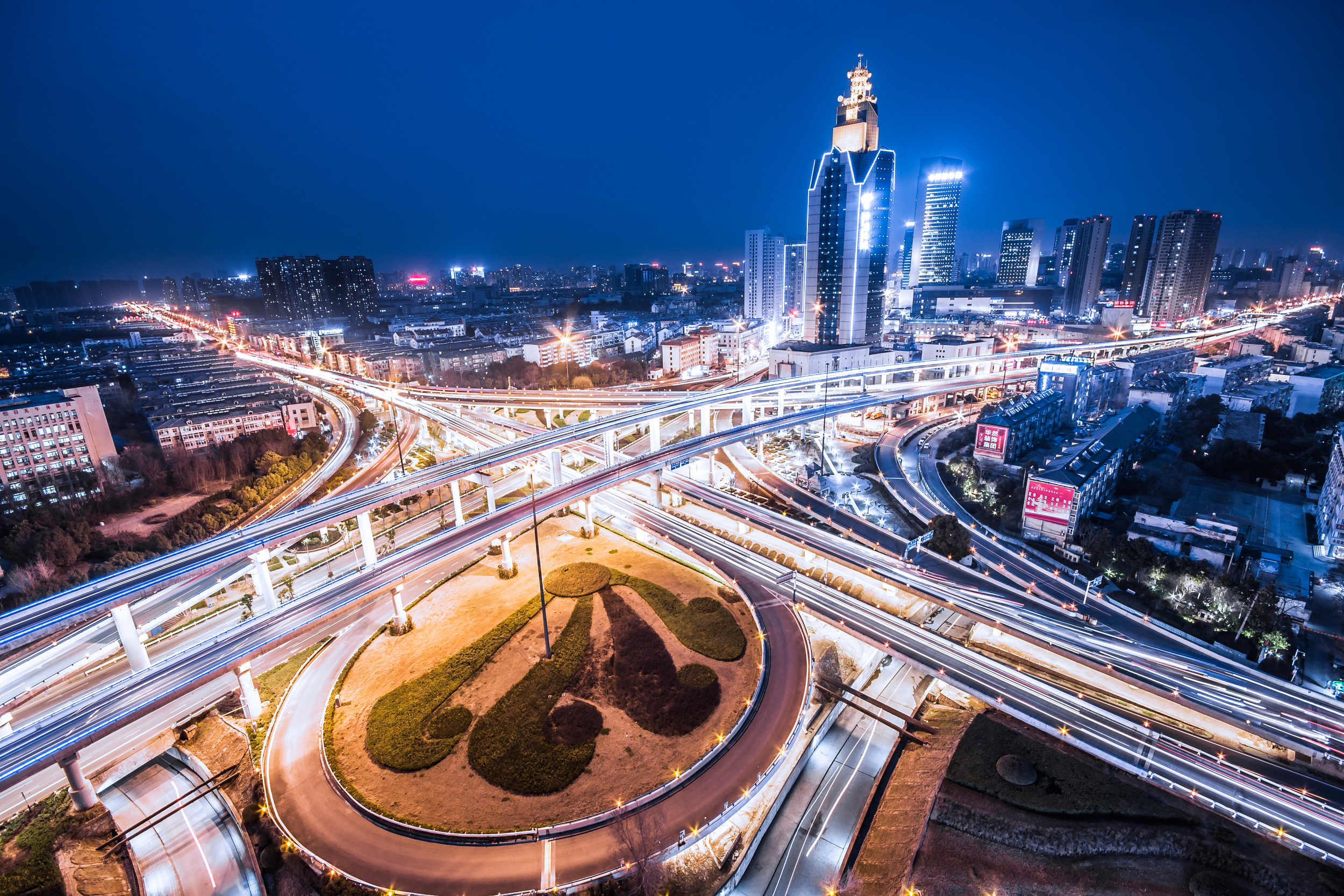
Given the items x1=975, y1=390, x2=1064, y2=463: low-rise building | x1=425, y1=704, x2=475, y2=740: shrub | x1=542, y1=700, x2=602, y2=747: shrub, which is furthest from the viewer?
x1=975, y1=390, x2=1064, y2=463: low-rise building

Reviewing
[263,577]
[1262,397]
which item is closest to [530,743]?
[263,577]

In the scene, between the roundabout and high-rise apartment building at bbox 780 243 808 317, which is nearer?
the roundabout

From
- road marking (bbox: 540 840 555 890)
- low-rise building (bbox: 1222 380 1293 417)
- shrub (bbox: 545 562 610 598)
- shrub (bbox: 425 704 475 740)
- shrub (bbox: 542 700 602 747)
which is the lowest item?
road marking (bbox: 540 840 555 890)

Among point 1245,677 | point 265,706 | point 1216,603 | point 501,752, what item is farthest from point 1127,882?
point 265,706

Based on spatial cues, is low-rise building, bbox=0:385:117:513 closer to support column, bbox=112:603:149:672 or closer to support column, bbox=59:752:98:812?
support column, bbox=112:603:149:672

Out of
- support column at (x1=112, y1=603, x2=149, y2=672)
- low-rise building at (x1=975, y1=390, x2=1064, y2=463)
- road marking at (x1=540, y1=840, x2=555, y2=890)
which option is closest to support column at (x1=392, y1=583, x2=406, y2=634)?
support column at (x1=112, y1=603, x2=149, y2=672)

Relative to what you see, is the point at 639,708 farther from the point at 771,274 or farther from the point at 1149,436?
the point at 771,274
